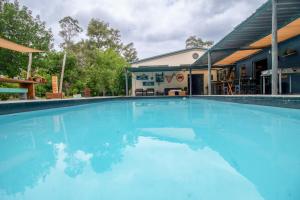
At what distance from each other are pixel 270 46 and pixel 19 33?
1254 centimetres

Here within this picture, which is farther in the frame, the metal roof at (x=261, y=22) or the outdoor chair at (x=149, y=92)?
the outdoor chair at (x=149, y=92)

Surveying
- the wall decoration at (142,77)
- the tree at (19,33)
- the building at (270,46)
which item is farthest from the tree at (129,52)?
the building at (270,46)

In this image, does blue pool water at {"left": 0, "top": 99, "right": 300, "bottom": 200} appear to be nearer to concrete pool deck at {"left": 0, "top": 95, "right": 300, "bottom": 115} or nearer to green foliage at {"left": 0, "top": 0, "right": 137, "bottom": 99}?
concrete pool deck at {"left": 0, "top": 95, "right": 300, "bottom": 115}

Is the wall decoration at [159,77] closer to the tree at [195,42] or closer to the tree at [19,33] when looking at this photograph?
the tree at [19,33]

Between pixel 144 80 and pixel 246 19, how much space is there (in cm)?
1212

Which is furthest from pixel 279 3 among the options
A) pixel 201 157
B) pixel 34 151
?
pixel 34 151

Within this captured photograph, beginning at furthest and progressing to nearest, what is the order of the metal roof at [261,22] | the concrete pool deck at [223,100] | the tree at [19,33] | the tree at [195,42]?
the tree at [195,42] < the tree at [19,33] < the metal roof at [261,22] < the concrete pool deck at [223,100]

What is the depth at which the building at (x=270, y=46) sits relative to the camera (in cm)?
639

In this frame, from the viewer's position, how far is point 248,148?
227 centimetres

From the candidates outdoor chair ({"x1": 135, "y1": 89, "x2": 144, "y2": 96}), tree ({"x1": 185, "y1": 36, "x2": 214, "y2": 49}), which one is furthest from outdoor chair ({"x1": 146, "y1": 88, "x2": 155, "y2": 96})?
tree ({"x1": 185, "y1": 36, "x2": 214, "y2": 49})

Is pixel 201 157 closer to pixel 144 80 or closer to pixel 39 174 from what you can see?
pixel 39 174

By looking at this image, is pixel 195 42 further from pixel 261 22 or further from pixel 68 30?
pixel 261 22

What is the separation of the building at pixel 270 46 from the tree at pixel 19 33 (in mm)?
9466

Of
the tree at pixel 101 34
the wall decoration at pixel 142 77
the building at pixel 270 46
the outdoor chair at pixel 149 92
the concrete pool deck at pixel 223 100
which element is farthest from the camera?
the tree at pixel 101 34
